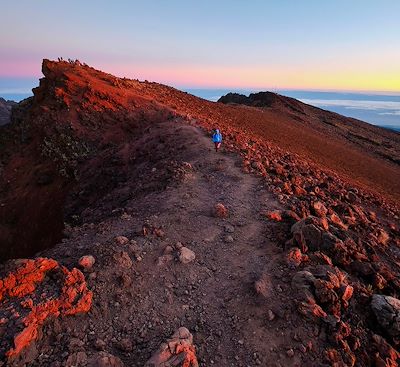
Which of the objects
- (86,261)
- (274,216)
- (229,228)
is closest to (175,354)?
(86,261)

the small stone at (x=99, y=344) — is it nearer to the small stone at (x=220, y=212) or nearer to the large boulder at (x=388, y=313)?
the small stone at (x=220, y=212)

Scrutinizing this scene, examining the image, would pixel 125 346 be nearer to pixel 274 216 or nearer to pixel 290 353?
pixel 290 353

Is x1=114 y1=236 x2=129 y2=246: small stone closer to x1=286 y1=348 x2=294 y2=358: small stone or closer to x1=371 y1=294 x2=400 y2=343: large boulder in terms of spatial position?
x1=286 y1=348 x2=294 y2=358: small stone

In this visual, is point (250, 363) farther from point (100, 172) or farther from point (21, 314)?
point (100, 172)

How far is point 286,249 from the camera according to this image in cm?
772

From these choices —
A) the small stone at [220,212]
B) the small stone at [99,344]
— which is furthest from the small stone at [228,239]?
the small stone at [99,344]

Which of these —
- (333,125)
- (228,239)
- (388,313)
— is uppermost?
(228,239)

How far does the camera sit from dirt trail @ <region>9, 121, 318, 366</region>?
5.62 metres

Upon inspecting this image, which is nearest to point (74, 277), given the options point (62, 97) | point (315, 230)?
point (315, 230)

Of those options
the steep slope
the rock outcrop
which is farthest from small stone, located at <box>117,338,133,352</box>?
the steep slope

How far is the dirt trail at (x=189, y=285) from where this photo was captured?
562 cm

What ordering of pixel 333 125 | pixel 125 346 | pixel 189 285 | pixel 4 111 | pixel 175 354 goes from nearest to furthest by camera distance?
pixel 175 354 < pixel 125 346 < pixel 189 285 < pixel 333 125 < pixel 4 111

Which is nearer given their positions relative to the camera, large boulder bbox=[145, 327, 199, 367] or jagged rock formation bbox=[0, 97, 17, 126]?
large boulder bbox=[145, 327, 199, 367]

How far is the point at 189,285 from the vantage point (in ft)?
22.2
